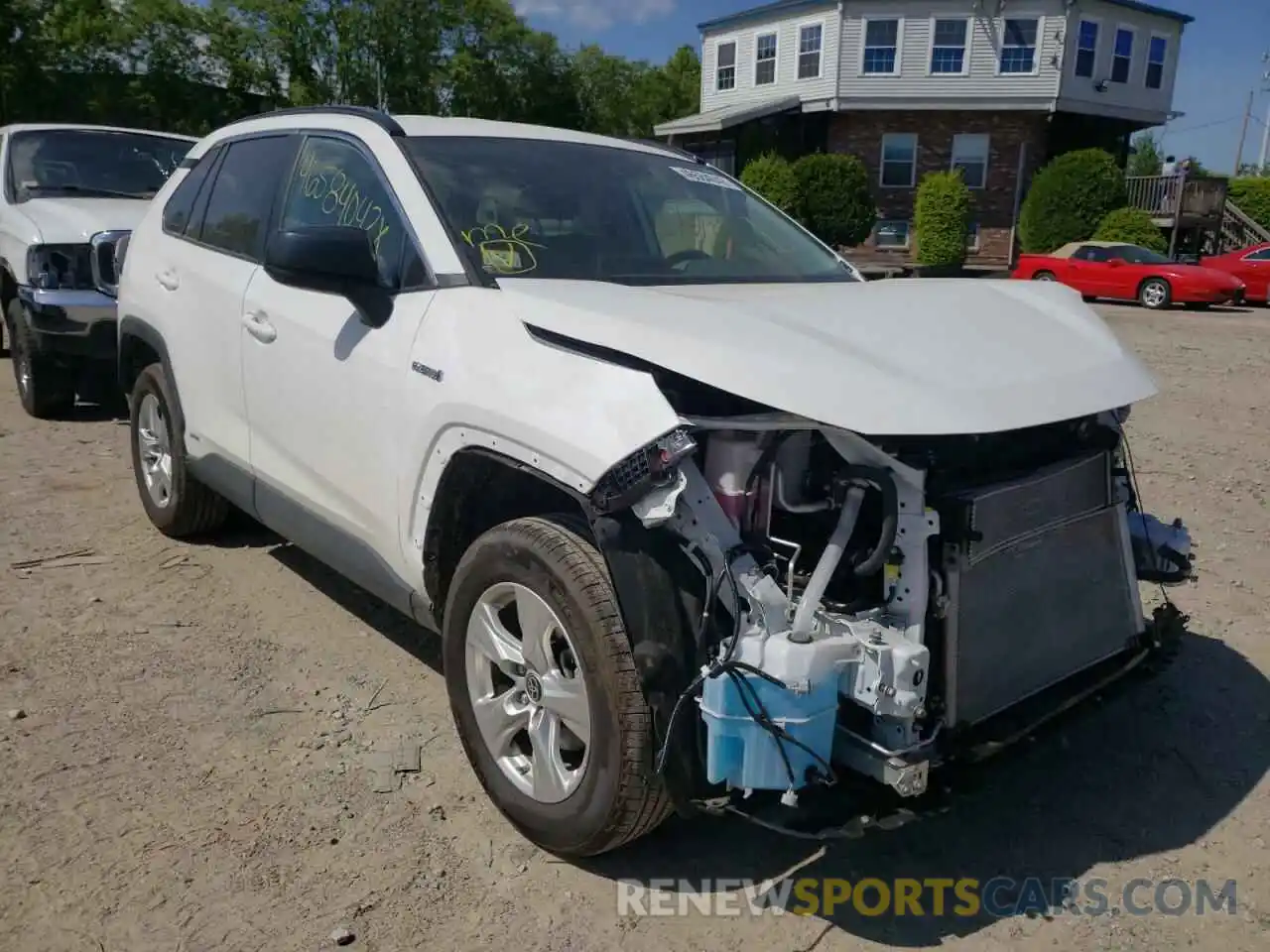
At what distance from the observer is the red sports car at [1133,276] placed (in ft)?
67.4

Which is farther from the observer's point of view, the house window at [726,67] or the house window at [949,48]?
the house window at [726,67]

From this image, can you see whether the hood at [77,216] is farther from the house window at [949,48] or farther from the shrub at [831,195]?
the house window at [949,48]

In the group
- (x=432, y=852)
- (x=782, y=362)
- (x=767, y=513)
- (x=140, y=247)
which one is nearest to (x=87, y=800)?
(x=432, y=852)

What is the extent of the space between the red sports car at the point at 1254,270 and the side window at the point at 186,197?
896 inches

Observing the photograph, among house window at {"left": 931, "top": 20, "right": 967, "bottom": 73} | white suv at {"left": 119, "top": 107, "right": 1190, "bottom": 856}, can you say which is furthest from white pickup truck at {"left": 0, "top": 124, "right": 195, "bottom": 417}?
house window at {"left": 931, "top": 20, "right": 967, "bottom": 73}

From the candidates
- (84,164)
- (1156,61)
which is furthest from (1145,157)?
(84,164)

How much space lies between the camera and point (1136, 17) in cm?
3222

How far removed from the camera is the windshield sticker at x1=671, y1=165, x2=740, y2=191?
165 inches

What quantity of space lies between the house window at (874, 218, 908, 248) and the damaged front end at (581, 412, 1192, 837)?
3085cm

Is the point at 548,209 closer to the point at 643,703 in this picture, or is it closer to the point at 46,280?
the point at 643,703

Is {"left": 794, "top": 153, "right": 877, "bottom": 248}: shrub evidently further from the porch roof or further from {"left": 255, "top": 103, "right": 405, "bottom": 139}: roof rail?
{"left": 255, "top": 103, "right": 405, "bottom": 139}: roof rail

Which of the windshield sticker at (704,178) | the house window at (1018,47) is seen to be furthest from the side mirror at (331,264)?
the house window at (1018,47)

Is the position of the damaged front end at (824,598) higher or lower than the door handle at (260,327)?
lower

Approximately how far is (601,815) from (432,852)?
61 centimetres
